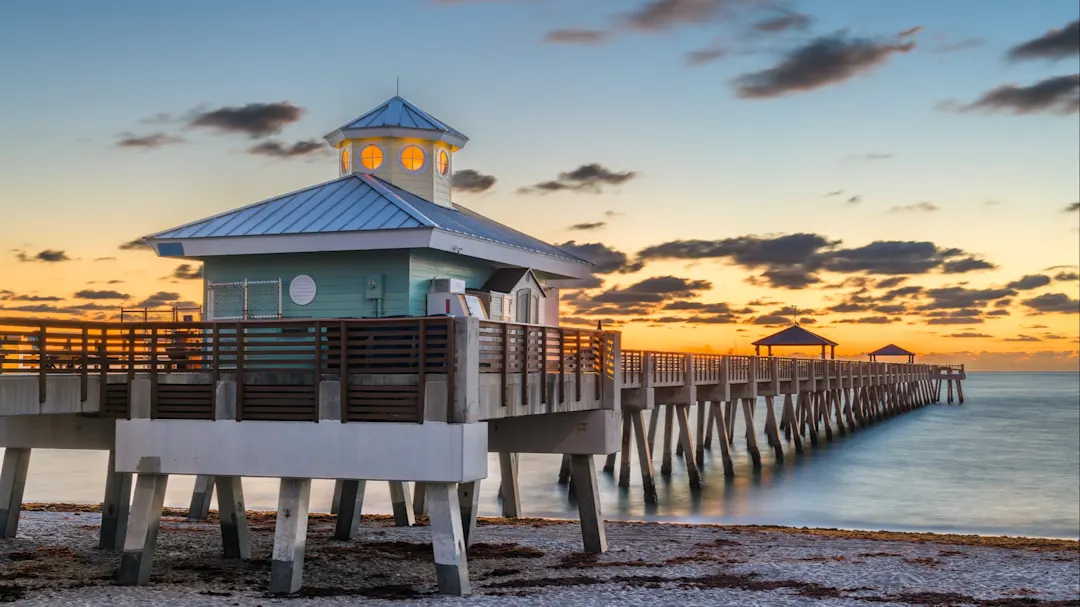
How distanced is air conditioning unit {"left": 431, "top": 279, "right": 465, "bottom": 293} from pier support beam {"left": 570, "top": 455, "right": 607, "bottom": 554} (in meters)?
3.71

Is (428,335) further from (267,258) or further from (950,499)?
(950,499)

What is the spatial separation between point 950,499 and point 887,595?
23.5m

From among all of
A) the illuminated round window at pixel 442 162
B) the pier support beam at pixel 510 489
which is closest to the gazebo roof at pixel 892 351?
the pier support beam at pixel 510 489

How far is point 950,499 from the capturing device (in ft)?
126

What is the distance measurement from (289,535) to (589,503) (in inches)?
259

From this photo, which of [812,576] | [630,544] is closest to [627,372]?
[630,544]

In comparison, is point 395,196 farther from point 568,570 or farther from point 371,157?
point 568,570

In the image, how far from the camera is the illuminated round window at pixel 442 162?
75.3ft

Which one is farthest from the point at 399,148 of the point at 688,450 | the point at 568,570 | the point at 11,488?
the point at 688,450

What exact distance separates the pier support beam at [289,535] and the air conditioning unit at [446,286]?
5197 mm

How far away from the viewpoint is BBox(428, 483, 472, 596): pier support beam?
47.1ft

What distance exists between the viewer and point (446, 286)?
63.1 feet

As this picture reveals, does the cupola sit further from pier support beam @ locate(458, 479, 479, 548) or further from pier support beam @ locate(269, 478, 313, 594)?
pier support beam @ locate(269, 478, 313, 594)

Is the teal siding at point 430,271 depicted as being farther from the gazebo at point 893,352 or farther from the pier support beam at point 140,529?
the gazebo at point 893,352
